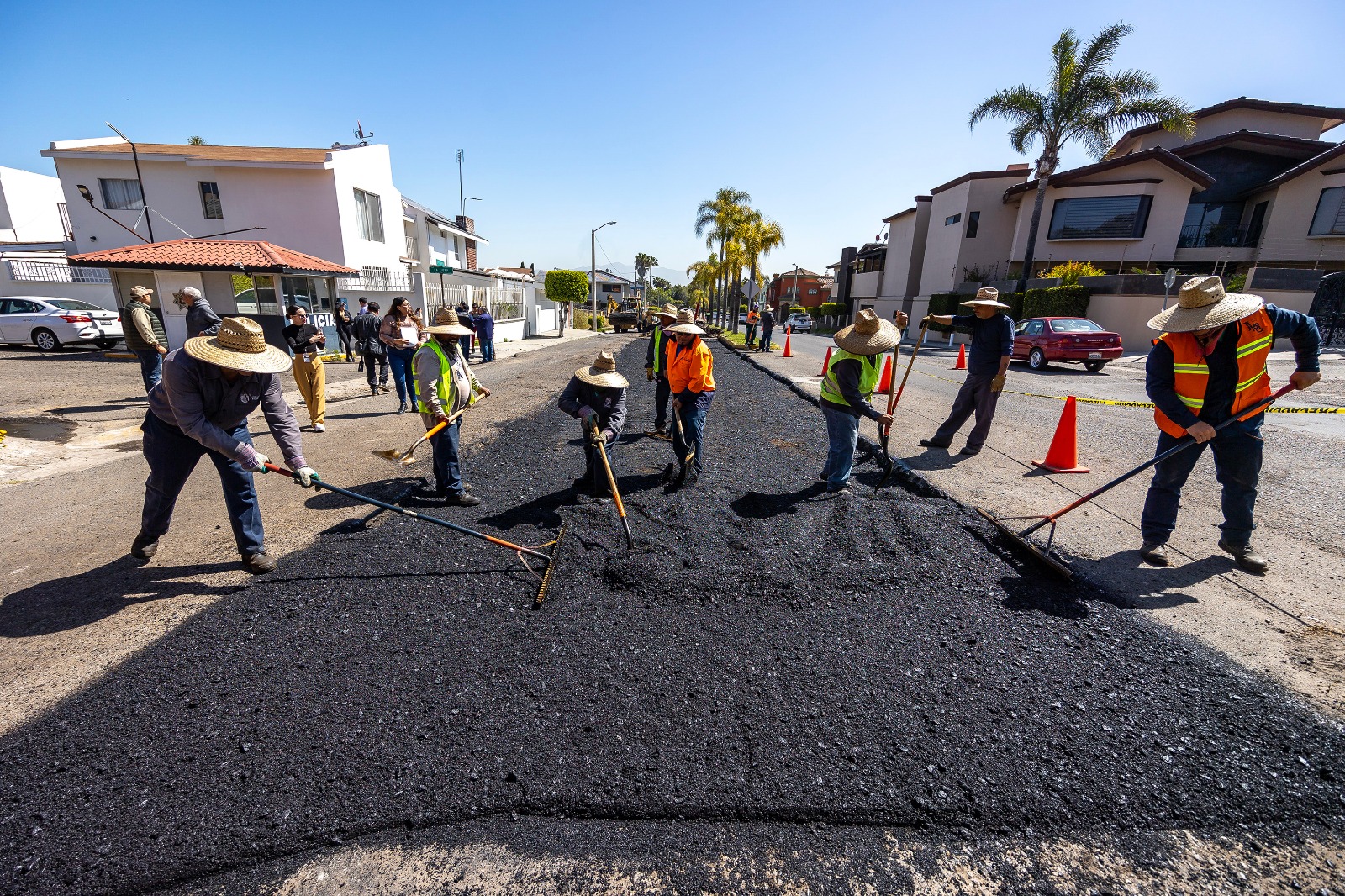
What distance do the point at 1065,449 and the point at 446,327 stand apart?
6.63 metres

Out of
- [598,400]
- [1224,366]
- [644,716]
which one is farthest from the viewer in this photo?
[598,400]

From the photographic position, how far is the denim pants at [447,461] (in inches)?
203

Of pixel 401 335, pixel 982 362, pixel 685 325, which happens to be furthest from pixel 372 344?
pixel 982 362

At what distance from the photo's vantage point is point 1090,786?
240 cm

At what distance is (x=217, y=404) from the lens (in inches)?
147

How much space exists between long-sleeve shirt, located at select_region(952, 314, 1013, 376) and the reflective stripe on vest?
1.73 metres

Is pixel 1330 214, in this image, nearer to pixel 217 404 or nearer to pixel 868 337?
pixel 868 337

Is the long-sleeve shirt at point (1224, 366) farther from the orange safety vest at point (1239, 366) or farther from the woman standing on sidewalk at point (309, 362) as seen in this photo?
the woman standing on sidewalk at point (309, 362)

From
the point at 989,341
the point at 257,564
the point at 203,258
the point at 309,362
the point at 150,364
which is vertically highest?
the point at 203,258

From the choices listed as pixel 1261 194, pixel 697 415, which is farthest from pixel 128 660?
pixel 1261 194

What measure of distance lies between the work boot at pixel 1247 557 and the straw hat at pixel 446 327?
20.2 ft

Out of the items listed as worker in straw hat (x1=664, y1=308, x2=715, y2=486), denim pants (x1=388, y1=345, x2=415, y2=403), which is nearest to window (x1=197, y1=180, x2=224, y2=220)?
denim pants (x1=388, y1=345, x2=415, y2=403)

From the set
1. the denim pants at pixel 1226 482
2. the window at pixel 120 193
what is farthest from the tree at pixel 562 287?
the denim pants at pixel 1226 482

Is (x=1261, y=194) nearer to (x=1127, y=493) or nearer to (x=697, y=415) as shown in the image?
(x=1127, y=493)
